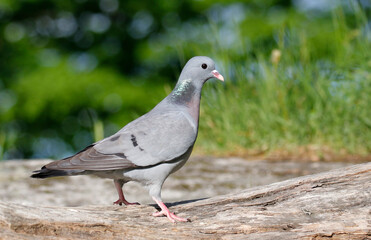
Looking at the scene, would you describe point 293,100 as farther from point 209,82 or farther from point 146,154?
point 146,154

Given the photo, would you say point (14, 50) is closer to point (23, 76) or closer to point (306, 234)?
point (23, 76)

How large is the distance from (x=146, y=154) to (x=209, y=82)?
3.34m

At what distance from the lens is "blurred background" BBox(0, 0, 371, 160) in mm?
5520

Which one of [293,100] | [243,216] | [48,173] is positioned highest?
[293,100]

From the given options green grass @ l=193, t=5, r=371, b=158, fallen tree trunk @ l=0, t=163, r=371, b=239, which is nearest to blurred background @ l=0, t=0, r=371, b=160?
green grass @ l=193, t=5, r=371, b=158

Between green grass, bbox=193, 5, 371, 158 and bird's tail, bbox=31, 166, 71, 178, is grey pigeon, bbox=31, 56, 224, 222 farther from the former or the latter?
green grass, bbox=193, 5, 371, 158

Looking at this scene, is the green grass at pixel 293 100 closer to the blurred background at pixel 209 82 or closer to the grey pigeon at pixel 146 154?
the blurred background at pixel 209 82

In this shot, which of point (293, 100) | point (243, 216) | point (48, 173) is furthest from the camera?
point (293, 100)

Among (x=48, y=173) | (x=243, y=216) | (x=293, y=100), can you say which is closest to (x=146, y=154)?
(x=48, y=173)

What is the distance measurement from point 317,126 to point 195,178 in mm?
1530

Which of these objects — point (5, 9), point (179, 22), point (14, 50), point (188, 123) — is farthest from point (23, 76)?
point (188, 123)

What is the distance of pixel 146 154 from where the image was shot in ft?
9.52

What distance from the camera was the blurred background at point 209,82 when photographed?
552 cm

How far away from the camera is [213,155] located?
19.1 ft
